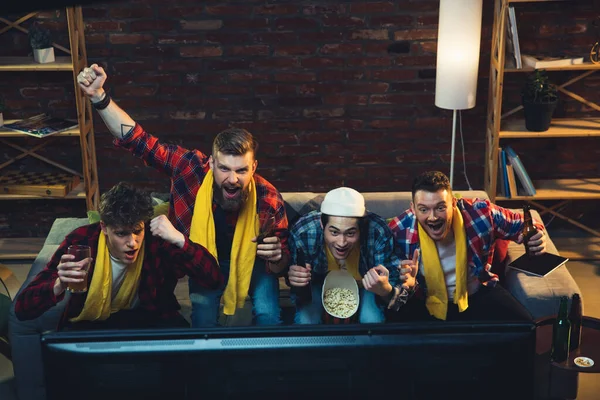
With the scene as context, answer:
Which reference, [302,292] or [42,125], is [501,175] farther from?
[42,125]

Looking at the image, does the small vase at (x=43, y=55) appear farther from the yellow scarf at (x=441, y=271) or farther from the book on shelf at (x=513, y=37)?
the book on shelf at (x=513, y=37)

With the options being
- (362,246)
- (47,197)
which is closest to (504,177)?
(362,246)

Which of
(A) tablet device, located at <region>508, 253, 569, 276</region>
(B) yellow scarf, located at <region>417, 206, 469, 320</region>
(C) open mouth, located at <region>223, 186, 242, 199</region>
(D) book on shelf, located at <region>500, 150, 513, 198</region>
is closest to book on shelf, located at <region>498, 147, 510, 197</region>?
(D) book on shelf, located at <region>500, 150, 513, 198</region>

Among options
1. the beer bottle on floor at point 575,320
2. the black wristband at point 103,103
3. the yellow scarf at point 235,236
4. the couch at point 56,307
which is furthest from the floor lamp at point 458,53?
the black wristband at point 103,103

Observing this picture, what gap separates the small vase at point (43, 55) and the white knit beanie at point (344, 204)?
6.65 feet

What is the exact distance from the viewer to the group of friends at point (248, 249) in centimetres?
280

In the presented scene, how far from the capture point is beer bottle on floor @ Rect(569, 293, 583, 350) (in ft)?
8.98

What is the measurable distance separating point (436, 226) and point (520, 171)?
1.49 m

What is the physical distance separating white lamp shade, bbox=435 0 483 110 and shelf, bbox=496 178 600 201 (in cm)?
66

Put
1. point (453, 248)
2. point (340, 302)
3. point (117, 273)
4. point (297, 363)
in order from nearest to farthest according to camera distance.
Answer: point (297, 363)
point (340, 302)
point (117, 273)
point (453, 248)

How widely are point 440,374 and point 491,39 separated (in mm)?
3472

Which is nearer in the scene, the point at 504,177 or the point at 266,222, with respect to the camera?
the point at 266,222

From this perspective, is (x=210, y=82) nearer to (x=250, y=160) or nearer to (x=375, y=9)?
(x=375, y=9)

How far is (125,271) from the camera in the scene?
2902 millimetres
